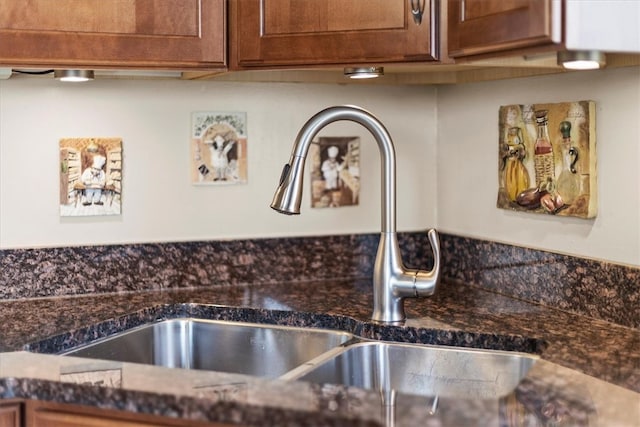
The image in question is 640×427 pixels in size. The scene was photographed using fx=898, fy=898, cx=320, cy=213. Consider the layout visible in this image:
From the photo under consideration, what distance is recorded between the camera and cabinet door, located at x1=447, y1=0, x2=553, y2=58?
1.42m

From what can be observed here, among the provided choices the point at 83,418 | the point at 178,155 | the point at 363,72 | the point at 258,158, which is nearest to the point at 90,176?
the point at 178,155

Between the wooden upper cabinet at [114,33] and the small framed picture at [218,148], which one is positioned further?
the small framed picture at [218,148]

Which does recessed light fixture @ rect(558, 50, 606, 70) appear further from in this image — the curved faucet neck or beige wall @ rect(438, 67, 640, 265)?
the curved faucet neck

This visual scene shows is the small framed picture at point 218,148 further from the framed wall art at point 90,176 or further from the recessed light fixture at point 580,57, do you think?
the recessed light fixture at point 580,57

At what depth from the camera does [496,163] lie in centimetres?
211

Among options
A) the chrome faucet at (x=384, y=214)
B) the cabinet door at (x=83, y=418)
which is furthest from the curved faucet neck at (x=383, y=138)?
the cabinet door at (x=83, y=418)

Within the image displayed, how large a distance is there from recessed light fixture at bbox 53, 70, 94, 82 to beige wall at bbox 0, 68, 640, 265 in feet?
0.44

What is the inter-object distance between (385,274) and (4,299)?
87 cm

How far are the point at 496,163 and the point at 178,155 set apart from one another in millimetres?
759

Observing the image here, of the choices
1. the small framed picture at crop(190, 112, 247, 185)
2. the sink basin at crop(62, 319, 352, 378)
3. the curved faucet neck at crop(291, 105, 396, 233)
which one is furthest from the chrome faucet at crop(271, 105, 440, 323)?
the small framed picture at crop(190, 112, 247, 185)

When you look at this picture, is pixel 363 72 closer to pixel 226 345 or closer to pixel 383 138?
pixel 383 138

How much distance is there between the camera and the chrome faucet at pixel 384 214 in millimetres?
1793

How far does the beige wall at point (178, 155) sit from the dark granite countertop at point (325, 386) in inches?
6.3

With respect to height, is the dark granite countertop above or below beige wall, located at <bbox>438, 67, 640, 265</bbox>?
below
